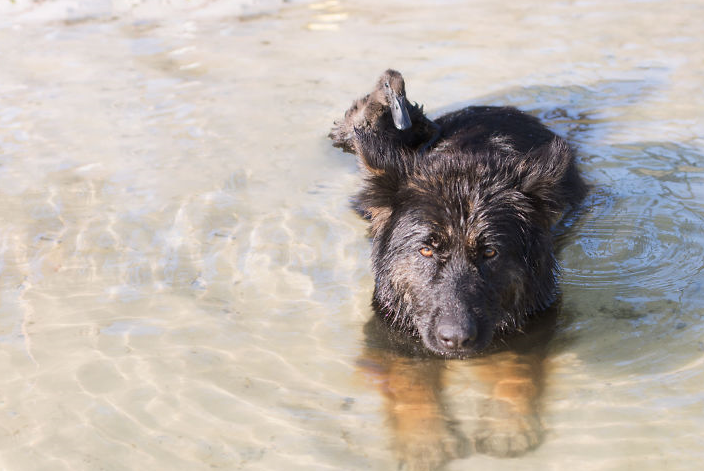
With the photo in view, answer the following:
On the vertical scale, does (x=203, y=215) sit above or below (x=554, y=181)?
below

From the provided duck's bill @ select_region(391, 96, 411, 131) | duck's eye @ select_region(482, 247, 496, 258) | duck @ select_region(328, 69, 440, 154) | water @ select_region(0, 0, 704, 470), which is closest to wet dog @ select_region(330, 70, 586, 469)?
duck's eye @ select_region(482, 247, 496, 258)

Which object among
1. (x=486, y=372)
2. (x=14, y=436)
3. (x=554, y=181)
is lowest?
(x=486, y=372)

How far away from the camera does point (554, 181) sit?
5090 millimetres

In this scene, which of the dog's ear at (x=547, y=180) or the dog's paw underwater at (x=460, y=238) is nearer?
the dog's paw underwater at (x=460, y=238)

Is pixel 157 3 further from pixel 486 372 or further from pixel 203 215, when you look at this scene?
pixel 486 372

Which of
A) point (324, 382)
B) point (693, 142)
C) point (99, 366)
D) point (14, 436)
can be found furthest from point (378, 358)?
point (693, 142)

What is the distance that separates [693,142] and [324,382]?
529 cm

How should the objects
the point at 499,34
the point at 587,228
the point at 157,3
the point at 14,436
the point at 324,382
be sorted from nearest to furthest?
the point at 14,436 < the point at 324,382 < the point at 587,228 < the point at 499,34 < the point at 157,3

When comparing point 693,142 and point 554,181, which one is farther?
point 693,142

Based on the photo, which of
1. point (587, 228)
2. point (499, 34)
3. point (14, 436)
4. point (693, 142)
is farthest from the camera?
point (499, 34)

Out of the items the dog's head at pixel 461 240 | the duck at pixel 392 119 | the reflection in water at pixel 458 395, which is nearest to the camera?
the reflection in water at pixel 458 395

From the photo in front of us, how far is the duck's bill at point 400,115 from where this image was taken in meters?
7.31

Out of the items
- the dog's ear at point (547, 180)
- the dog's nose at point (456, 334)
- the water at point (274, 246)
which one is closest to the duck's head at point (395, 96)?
the water at point (274, 246)

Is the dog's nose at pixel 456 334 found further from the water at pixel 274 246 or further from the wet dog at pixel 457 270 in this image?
the water at pixel 274 246
